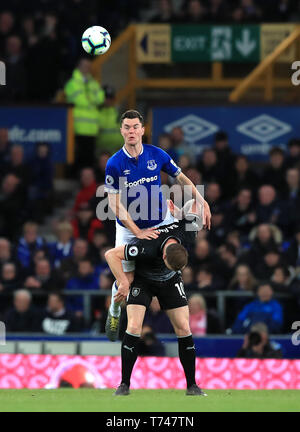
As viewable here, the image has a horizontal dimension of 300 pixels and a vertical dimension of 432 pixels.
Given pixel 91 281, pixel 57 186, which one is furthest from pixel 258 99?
pixel 91 281

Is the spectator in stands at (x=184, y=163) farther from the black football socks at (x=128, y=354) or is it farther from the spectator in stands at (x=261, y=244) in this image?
the black football socks at (x=128, y=354)

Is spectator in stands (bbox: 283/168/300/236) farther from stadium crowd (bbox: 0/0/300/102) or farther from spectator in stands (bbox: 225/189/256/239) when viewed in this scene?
stadium crowd (bbox: 0/0/300/102)

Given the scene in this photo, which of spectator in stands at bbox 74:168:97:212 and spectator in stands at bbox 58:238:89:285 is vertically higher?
spectator in stands at bbox 74:168:97:212

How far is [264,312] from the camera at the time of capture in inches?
630

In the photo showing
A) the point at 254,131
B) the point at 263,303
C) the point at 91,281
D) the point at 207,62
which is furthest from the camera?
the point at 207,62

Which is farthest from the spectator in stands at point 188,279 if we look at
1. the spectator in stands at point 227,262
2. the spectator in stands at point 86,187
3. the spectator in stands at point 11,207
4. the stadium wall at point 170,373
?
the spectator in stands at point 11,207

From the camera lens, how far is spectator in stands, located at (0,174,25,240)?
19.5 metres

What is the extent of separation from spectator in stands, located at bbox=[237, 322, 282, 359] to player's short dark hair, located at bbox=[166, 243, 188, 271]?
15.5 ft

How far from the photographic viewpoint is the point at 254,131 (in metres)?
20.2

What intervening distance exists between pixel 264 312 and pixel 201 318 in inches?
32.1

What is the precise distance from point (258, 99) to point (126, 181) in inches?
451

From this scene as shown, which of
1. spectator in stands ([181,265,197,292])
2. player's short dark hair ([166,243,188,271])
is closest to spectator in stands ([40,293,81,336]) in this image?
spectator in stands ([181,265,197,292])

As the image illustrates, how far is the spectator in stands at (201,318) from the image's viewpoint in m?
15.9

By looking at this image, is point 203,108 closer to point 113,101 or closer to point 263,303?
point 113,101
